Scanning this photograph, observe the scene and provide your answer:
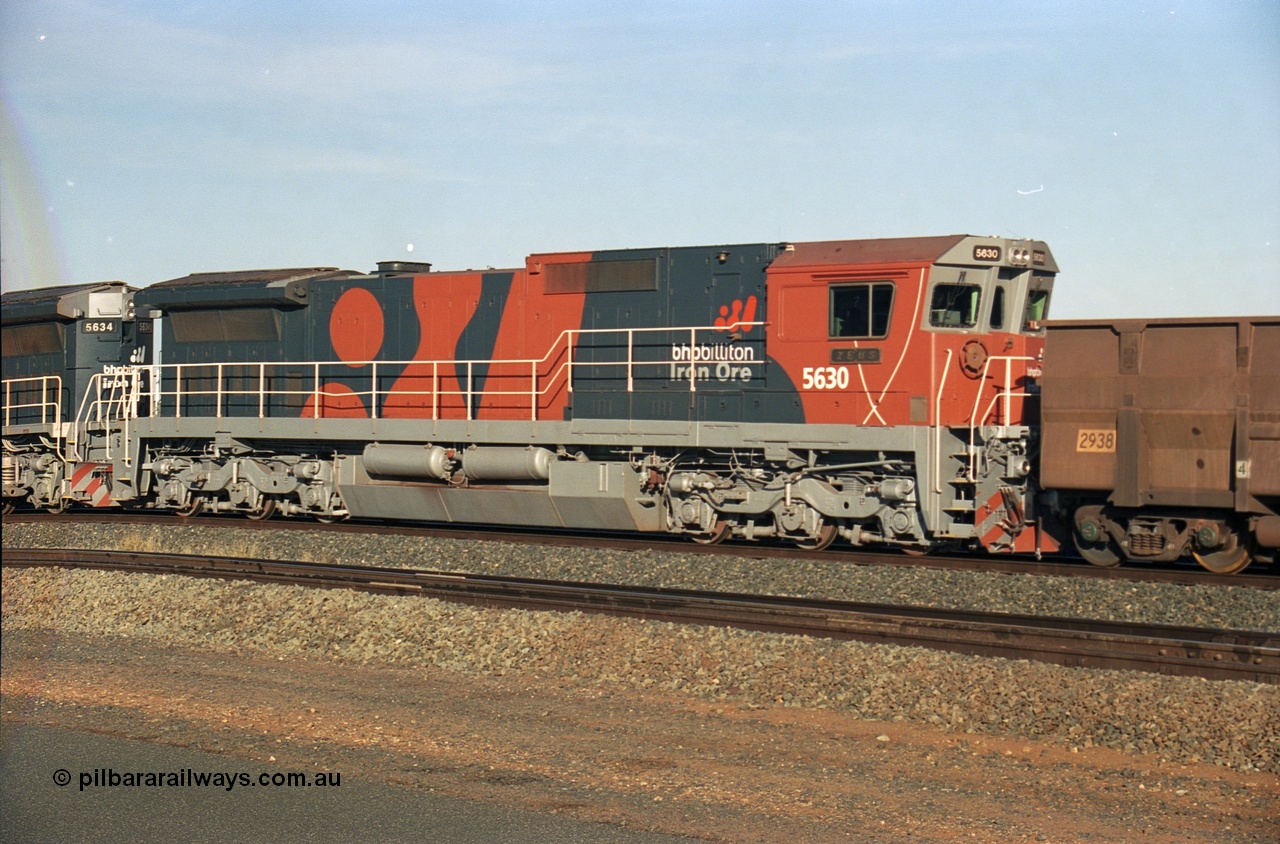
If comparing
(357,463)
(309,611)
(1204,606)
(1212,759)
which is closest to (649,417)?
(357,463)

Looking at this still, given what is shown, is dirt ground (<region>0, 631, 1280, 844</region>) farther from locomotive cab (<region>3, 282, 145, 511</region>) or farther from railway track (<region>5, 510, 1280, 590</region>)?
locomotive cab (<region>3, 282, 145, 511</region>)

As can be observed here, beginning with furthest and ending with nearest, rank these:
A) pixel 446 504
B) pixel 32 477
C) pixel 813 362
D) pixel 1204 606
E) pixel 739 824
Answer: pixel 32 477 < pixel 446 504 < pixel 813 362 < pixel 1204 606 < pixel 739 824

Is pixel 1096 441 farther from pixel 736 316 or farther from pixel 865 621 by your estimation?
pixel 736 316

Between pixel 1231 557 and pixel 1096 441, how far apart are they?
74.4 inches

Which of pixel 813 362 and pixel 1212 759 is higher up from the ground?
pixel 813 362

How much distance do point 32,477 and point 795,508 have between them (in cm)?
1401

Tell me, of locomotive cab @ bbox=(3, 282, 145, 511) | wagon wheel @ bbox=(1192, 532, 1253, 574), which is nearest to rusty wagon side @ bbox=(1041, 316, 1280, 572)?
wagon wheel @ bbox=(1192, 532, 1253, 574)

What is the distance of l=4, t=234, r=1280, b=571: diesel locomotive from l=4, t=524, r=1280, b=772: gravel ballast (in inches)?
54.9

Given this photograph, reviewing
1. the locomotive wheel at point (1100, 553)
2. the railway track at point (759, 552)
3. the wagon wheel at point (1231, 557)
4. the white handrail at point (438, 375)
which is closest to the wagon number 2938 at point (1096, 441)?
the locomotive wheel at point (1100, 553)

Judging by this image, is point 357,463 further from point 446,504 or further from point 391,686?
point 391,686

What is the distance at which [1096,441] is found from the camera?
13.2m

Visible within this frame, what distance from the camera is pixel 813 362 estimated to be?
1502 cm

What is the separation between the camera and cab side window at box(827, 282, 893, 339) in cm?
1454

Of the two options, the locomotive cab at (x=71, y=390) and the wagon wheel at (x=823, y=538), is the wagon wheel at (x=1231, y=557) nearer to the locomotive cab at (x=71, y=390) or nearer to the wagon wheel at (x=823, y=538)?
the wagon wheel at (x=823, y=538)
